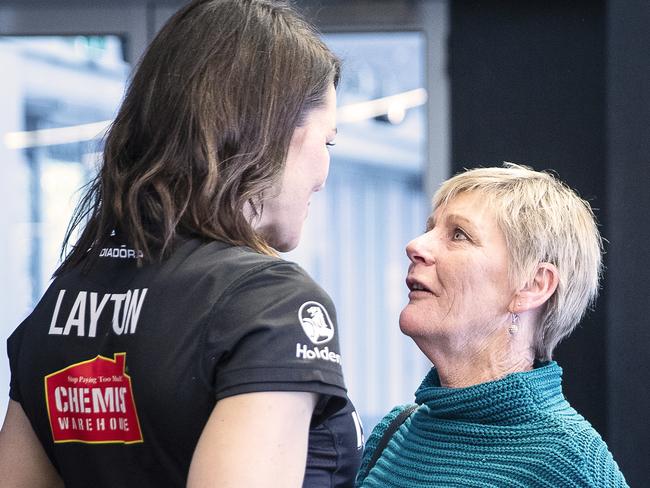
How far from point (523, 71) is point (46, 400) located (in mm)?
3198

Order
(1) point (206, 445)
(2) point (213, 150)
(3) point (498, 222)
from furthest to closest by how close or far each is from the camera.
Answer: (3) point (498, 222)
(2) point (213, 150)
(1) point (206, 445)

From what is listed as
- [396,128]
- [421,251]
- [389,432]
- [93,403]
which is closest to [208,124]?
[93,403]

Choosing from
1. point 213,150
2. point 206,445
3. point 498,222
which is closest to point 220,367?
point 206,445

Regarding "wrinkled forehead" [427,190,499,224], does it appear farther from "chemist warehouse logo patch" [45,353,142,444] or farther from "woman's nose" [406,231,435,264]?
"chemist warehouse logo patch" [45,353,142,444]

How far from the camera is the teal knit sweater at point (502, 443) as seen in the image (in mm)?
1656

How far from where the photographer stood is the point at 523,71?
4051 mm

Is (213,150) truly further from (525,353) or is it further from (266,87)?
(525,353)

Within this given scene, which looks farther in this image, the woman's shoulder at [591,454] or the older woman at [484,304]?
the older woman at [484,304]

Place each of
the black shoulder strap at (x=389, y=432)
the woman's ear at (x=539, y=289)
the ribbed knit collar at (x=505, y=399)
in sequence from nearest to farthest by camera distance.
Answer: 1. the ribbed knit collar at (x=505, y=399)
2. the woman's ear at (x=539, y=289)
3. the black shoulder strap at (x=389, y=432)

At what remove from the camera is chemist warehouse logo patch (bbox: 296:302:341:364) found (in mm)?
1072

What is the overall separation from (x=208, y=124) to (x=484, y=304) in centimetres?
91

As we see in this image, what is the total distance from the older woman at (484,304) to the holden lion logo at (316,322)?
745 mm

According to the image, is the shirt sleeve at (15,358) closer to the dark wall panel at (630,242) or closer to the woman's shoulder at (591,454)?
the woman's shoulder at (591,454)

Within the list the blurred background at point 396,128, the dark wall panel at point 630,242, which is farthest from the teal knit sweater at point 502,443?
the blurred background at point 396,128
